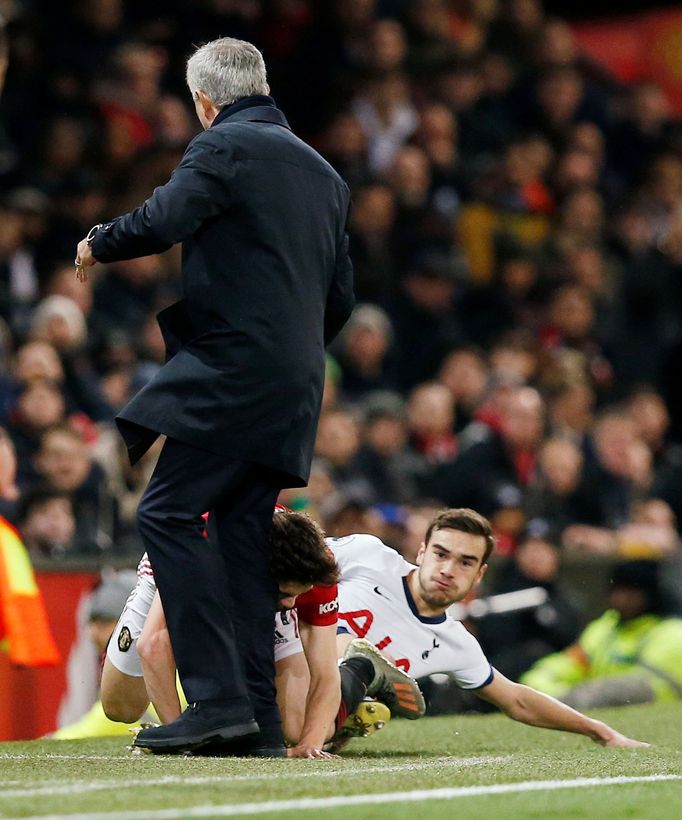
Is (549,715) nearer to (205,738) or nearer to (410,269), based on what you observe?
(205,738)

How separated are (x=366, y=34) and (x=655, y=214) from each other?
299cm

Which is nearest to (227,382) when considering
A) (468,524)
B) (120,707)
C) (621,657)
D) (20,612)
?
(120,707)

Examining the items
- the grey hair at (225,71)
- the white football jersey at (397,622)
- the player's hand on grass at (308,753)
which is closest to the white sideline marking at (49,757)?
the player's hand on grass at (308,753)

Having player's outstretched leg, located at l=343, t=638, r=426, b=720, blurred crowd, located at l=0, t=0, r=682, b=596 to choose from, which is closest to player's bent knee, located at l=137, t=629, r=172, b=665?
player's outstretched leg, located at l=343, t=638, r=426, b=720

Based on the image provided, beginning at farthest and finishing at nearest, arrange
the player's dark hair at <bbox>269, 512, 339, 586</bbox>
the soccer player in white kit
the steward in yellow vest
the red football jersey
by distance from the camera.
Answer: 1. the steward in yellow vest
2. the soccer player in white kit
3. the red football jersey
4. the player's dark hair at <bbox>269, 512, 339, 586</bbox>

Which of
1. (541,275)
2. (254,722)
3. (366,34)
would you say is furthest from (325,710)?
(366,34)

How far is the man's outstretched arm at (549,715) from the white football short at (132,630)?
1.40 m

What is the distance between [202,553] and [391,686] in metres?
1.43

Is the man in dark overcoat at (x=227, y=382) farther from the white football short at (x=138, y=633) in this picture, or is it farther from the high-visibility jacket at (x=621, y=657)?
the high-visibility jacket at (x=621, y=657)

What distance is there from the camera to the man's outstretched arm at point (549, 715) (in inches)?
244

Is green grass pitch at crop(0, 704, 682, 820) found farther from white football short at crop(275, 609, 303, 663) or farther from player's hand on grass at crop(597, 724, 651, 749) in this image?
white football short at crop(275, 609, 303, 663)

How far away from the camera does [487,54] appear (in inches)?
615

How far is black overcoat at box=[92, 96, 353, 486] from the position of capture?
498cm

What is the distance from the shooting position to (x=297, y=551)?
17.5 ft
